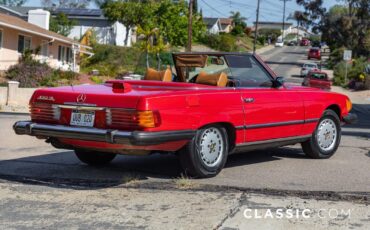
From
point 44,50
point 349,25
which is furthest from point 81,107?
point 349,25

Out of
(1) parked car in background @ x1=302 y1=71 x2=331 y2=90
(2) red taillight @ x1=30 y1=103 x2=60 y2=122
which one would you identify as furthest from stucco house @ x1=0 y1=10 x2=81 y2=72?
(2) red taillight @ x1=30 y1=103 x2=60 y2=122

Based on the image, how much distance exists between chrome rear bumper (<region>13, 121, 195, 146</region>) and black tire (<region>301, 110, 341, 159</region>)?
8.78ft

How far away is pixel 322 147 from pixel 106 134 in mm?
3890

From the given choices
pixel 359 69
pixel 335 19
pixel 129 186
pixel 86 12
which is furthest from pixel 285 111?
pixel 335 19

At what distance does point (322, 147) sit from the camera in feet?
29.1

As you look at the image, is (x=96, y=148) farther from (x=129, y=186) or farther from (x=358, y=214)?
(x=358, y=214)

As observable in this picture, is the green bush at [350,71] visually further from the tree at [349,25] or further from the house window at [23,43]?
the house window at [23,43]

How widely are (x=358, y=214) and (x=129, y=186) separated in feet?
8.53

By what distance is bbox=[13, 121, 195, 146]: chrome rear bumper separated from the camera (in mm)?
6215

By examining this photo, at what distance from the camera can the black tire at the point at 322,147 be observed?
8.71 metres

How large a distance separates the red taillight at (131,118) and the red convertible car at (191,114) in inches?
0.4

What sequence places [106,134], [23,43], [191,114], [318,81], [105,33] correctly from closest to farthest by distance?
[106,134]
[191,114]
[23,43]
[318,81]
[105,33]

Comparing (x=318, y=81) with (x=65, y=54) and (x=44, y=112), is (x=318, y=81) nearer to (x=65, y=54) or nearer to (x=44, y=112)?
(x=65, y=54)

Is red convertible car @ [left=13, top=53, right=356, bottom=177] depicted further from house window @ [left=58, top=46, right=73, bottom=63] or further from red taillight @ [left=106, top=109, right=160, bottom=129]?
house window @ [left=58, top=46, right=73, bottom=63]
